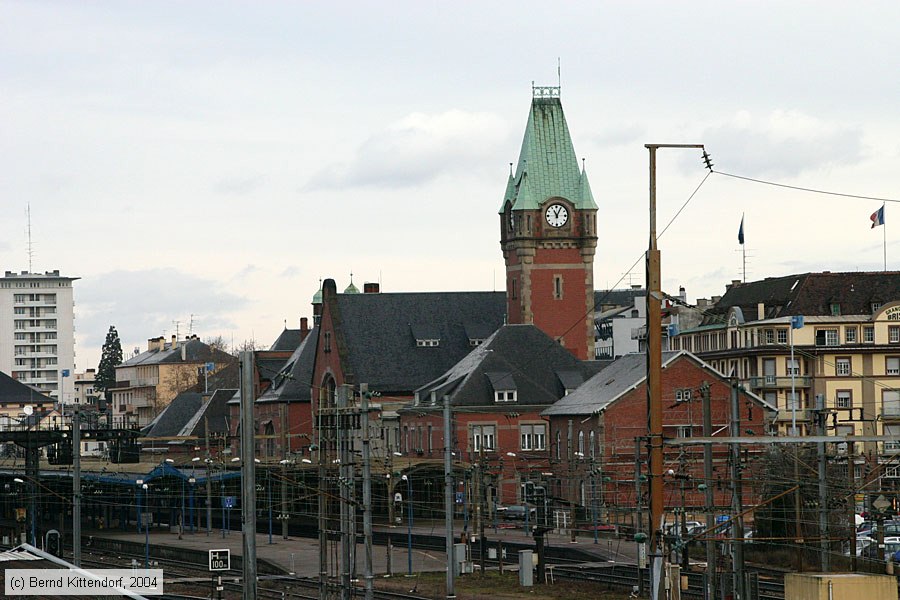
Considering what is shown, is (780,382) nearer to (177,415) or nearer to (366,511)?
(366,511)

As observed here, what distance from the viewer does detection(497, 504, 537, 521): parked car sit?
10000cm

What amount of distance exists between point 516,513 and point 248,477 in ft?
211

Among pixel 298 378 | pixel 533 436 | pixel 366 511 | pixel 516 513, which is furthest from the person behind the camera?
pixel 298 378

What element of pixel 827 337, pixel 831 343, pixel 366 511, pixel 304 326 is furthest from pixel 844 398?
pixel 366 511

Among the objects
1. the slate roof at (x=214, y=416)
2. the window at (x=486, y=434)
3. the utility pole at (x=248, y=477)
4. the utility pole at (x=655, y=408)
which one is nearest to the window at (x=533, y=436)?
the window at (x=486, y=434)

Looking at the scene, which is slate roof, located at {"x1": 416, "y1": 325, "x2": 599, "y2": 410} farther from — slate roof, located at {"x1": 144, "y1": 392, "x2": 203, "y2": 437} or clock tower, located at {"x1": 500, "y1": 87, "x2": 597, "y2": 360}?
slate roof, located at {"x1": 144, "y1": 392, "x2": 203, "y2": 437}

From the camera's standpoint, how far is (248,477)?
39.5 meters

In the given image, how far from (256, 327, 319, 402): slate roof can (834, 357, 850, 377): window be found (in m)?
45.6

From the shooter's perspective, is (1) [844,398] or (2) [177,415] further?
(2) [177,415]

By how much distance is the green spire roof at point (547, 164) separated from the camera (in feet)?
454

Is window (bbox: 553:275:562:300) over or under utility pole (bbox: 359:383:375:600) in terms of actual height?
over

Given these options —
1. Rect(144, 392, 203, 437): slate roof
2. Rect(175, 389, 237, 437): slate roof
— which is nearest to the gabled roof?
Rect(175, 389, 237, 437): slate roof

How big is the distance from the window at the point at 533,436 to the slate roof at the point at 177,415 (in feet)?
257

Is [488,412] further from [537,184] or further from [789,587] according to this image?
[789,587]
